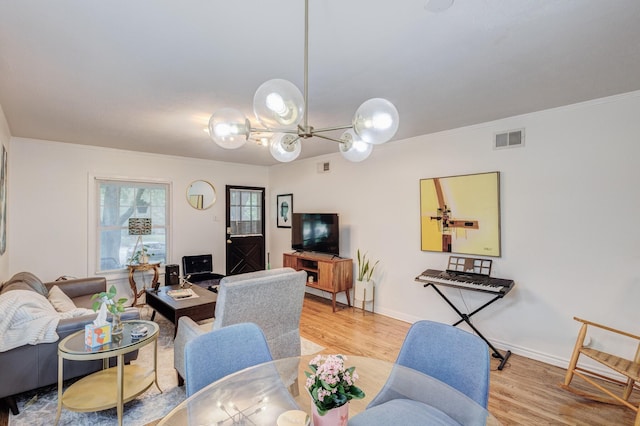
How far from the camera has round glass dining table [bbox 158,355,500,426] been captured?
1340mm

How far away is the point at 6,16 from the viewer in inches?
64.9

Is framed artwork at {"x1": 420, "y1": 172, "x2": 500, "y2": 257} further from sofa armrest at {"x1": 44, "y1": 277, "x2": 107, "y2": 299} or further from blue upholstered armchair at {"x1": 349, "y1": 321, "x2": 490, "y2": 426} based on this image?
sofa armrest at {"x1": 44, "y1": 277, "x2": 107, "y2": 299}

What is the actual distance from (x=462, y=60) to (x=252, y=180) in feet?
16.5

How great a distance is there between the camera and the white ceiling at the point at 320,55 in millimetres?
1618

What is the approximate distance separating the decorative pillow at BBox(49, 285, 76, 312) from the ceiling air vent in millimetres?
4651

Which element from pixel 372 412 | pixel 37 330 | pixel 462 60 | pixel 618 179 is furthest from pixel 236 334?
pixel 618 179

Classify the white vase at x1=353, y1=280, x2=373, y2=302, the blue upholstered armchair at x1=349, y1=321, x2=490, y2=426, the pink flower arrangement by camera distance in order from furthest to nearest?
the white vase at x1=353, y1=280, x2=373, y2=302 < the blue upholstered armchair at x1=349, y1=321, x2=490, y2=426 < the pink flower arrangement

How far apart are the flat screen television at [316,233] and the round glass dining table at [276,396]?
315 centimetres

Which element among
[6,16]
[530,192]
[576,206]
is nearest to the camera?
[6,16]

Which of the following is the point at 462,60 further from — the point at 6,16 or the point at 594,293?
the point at 6,16

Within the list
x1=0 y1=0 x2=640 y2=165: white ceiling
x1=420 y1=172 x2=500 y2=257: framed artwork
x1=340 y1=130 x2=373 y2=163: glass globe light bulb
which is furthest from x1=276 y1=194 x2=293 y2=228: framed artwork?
x1=340 y1=130 x2=373 y2=163: glass globe light bulb

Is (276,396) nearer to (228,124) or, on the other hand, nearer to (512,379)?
(228,124)

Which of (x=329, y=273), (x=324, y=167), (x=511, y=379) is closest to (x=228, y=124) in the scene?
(x=511, y=379)

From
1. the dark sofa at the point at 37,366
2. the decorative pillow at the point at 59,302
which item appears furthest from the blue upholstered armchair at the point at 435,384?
the decorative pillow at the point at 59,302
